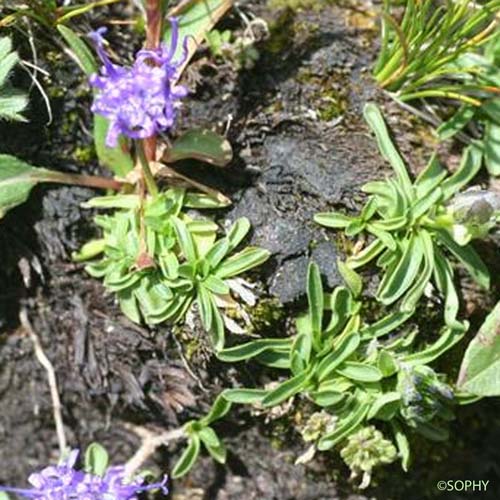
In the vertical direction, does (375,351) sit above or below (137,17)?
below

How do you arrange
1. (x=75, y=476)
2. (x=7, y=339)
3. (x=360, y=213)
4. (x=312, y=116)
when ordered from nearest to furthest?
1. (x=75, y=476)
2. (x=360, y=213)
3. (x=312, y=116)
4. (x=7, y=339)

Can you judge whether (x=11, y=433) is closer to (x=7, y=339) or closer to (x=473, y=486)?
(x=7, y=339)

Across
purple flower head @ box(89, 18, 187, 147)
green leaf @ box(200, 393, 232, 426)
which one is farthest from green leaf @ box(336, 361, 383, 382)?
purple flower head @ box(89, 18, 187, 147)

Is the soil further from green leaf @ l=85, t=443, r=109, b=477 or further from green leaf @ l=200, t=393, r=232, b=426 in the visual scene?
green leaf @ l=85, t=443, r=109, b=477

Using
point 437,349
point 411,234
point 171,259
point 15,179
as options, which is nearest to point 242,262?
point 171,259

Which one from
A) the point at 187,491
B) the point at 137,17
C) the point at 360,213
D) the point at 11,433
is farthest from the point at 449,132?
the point at 11,433

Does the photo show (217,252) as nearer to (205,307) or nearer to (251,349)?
(205,307)
